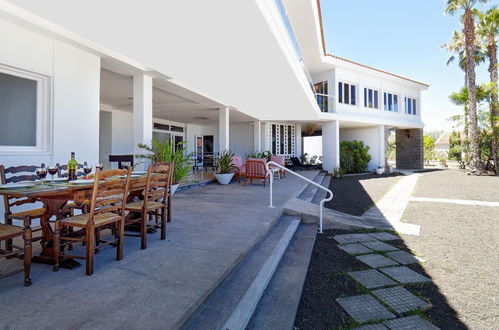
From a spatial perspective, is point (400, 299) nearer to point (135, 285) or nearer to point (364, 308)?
point (364, 308)

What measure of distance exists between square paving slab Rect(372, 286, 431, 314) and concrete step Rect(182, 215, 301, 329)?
46.3 inches

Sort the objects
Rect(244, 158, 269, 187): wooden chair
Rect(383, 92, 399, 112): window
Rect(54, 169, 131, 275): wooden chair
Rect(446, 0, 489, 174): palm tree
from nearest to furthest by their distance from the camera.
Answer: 1. Rect(54, 169, 131, 275): wooden chair
2. Rect(244, 158, 269, 187): wooden chair
3. Rect(446, 0, 489, 174): palm tree
4. Rect(383, 92, 399, 112): window

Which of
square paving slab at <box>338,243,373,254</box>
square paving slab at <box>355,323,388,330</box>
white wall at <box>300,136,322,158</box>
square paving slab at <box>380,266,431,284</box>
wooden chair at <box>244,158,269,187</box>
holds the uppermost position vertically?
white wall at <box>300,136,322,158</box>

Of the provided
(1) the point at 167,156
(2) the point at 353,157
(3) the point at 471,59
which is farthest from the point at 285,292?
(3) the point at 471,59

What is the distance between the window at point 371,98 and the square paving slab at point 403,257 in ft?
50.1

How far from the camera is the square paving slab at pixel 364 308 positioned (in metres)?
2.36

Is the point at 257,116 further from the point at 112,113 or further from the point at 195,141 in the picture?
the point at 112,113

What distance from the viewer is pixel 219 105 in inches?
422

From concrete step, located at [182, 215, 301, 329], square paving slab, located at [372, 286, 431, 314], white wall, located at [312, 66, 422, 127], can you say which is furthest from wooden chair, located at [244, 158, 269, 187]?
white wall, located at [312, 66, 422, 127]

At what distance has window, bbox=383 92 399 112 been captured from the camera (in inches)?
723

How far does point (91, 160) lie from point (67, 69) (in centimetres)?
168

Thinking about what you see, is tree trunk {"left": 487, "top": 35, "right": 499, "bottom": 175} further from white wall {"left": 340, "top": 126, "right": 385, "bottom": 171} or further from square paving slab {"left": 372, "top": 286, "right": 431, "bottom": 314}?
square paving slab {"left": 372, "top": 286, "right": 431, "bottom": 314}

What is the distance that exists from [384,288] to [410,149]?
21.2 m

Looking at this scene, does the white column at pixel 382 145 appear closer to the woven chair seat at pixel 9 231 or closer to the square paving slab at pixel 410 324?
the square paving slab at pixel 410 324
